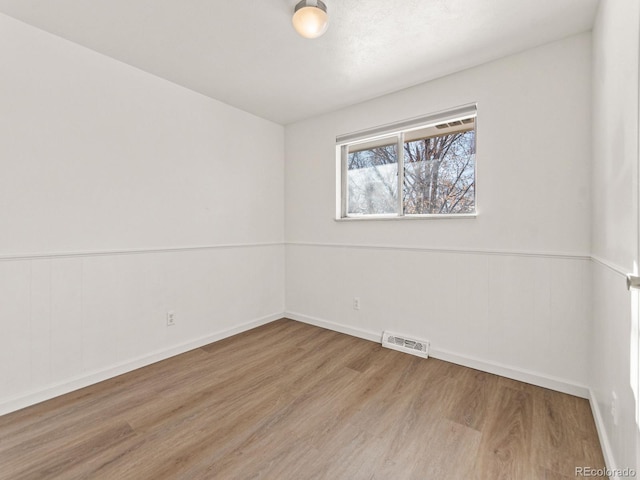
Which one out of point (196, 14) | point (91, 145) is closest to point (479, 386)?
point (196, 14)

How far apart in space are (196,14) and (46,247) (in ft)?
6.02

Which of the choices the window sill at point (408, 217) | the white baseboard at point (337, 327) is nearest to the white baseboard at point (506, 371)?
the white baseboard at point (337, 327)

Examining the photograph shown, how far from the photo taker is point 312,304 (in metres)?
3.56

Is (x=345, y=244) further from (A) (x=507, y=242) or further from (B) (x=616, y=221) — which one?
(B) (x=616, y=221)

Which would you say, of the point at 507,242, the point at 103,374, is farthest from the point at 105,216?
the point at 507,242

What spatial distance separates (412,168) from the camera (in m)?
2.88

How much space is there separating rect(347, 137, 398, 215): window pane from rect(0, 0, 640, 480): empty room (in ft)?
0.09

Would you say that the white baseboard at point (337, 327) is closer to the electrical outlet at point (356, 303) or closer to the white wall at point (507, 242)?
the white wall at point (507, 242)

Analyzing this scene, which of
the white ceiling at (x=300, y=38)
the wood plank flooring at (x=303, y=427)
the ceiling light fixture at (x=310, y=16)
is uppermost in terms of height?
the white ceiling at (x=300, y=38)

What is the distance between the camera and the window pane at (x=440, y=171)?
2535 mm

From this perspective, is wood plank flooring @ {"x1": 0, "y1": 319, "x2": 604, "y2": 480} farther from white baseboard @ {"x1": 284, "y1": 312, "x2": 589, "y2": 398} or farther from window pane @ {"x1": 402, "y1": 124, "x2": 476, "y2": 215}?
window pane @ {"x1": 402, "y1": 124, "x2": 476, "y2": 215}

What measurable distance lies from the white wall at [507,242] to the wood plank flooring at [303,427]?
0.30 metres

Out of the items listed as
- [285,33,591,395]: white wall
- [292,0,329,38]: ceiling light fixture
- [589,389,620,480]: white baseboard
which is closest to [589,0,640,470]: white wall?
[589,389,620,480]: white baseboard

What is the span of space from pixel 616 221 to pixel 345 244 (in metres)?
2.20
